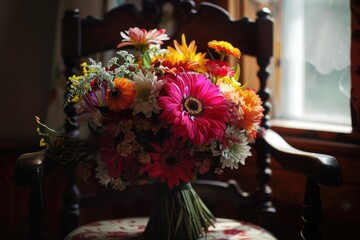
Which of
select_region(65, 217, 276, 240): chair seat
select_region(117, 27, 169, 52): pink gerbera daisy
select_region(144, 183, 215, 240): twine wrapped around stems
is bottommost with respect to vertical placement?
select_region(65, 217, 276, 240): chair seat

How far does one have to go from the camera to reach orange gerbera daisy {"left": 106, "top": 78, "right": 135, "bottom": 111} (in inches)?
→ 32.9

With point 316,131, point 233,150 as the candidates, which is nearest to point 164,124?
point 233,150

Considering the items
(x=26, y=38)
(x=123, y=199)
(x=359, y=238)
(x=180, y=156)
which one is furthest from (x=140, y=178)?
(x=26, y=38)

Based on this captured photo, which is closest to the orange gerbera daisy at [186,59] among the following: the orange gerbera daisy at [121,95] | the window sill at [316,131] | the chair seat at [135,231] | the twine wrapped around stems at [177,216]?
the orange gerbera daisy at [121,95]

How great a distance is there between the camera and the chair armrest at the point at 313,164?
0.83 meters

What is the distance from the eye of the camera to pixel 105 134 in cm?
89

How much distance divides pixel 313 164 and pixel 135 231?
0.44m

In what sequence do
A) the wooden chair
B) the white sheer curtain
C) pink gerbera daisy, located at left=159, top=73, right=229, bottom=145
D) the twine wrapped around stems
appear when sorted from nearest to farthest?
pink gerbera daisy, located at left=159, top=73, right=229, bottom=145, the twine wrapped around stems, the wooden chair, the white sheer curtain

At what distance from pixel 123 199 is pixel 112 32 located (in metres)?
0.44

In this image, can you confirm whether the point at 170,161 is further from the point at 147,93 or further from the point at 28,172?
the point at 28,172

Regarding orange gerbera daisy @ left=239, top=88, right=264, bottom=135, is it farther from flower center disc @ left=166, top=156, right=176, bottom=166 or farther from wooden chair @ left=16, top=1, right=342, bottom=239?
wooden chair @ left=16, top=1, right=342, bottom=239

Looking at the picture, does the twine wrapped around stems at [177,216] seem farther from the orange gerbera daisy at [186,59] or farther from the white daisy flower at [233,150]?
the orange gerbera daisy at [186,59]

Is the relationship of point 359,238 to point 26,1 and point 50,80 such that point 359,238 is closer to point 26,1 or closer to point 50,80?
point 50,80

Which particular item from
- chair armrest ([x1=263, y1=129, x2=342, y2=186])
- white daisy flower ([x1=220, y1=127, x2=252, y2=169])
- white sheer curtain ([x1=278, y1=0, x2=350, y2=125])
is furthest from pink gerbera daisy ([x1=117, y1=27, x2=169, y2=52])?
white sheer curtain ([x1=278, y1=0, x2=350, y2=125])
